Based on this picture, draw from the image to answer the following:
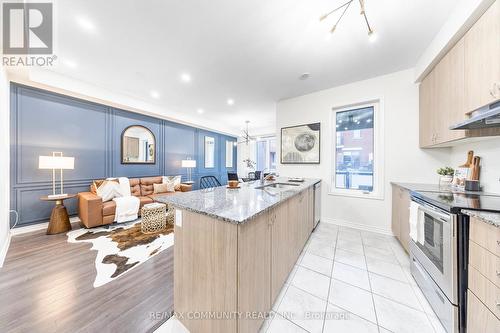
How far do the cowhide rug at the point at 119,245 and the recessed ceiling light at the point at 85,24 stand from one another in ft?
9.29

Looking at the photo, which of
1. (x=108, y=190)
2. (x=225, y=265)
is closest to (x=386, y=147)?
(x=225, y=265)

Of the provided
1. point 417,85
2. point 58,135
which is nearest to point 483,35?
point 417,85

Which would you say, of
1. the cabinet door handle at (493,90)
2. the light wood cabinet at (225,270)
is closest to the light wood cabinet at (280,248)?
the light wood cabinet at (225,270)

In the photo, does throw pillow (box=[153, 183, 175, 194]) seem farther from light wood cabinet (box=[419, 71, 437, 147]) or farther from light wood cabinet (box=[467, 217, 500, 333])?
light wood cabinet (box=[419, 71, 437, 147])

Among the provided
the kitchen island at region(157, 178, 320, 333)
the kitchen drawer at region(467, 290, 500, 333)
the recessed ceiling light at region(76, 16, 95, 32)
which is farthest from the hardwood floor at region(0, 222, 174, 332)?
the recessed ceiling light at region(76, 16, 95, 32)

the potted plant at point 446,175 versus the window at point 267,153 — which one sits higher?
the window at point 267,153

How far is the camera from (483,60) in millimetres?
1444

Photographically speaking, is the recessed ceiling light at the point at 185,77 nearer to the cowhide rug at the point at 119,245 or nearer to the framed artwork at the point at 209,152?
the cowhide rug at the point at 119,245

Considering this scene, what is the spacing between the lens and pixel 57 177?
322 cm

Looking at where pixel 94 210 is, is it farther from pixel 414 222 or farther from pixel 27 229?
pixel 414 222

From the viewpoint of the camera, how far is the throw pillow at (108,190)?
10.7 ft

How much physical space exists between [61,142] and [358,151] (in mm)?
5902

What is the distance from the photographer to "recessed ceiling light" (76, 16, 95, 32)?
1.87m

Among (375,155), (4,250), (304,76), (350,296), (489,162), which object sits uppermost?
(304,76)
